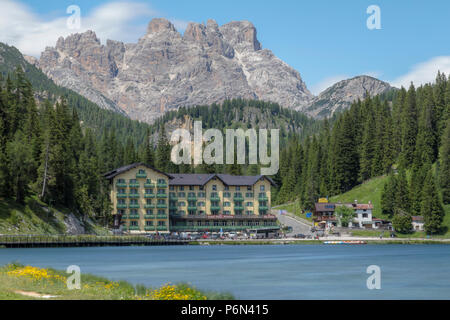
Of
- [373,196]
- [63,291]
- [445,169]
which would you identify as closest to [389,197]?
[373,196]

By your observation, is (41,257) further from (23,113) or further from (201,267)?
(23,113)

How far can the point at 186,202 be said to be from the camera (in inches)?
7126

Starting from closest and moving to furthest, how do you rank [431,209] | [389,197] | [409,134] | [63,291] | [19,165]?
[63,291] < [19,165] < [431,209] < [389,197] < [409,134]

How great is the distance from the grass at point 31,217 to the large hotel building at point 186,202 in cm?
3576

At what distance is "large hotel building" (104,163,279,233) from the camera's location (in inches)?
6786

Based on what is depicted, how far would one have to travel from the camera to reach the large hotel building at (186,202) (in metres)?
172

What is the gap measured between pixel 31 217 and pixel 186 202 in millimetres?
63360

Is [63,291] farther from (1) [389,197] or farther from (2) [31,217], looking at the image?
(1) [389,197]

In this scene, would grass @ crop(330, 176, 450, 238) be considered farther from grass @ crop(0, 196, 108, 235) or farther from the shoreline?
grass @ crop(0, 196, 108, 235)

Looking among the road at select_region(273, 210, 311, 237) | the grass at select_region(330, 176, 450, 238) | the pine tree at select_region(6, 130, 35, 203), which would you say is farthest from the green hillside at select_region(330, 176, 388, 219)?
the pine tree at select_region(6, 130, 35, 203)

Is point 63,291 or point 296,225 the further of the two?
point 296,225

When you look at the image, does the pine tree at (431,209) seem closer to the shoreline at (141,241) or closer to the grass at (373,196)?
the shoreline at (141,241)

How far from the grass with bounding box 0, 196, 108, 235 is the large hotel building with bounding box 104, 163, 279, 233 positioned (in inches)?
1408
